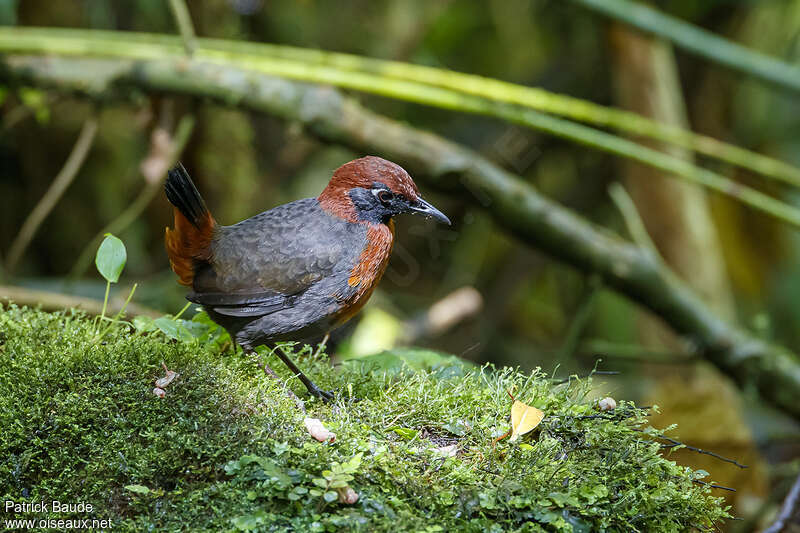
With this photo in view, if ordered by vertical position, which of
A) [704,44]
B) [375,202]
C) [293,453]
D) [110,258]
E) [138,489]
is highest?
[704,44]

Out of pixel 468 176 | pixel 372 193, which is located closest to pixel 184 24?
pixel 468 176

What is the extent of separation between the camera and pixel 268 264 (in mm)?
2537

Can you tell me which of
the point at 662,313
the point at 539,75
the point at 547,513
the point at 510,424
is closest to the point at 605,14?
the point at 662,313

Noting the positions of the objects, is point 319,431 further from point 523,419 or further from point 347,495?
point 523,419

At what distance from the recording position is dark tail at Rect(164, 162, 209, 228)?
2.43 metres

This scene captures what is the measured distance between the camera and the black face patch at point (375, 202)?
2670 mm

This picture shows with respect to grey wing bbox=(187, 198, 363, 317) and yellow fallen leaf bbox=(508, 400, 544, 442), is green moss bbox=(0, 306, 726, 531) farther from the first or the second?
grey wing bbox=(187, 198, 363, 317)

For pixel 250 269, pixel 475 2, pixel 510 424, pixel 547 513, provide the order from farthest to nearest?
pixel 475 2, pixel 250 269, pixel 510 424, pixel 547 513

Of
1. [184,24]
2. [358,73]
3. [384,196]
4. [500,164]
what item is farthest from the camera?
[500,164]

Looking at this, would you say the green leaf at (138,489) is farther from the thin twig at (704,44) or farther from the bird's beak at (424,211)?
the thin twig at (704,44)

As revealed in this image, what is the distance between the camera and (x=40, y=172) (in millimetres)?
6156

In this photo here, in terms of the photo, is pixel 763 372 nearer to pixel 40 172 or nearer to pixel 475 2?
pixel 475 2

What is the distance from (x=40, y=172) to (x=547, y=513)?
5.66 metres

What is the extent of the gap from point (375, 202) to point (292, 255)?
0.38 metres
